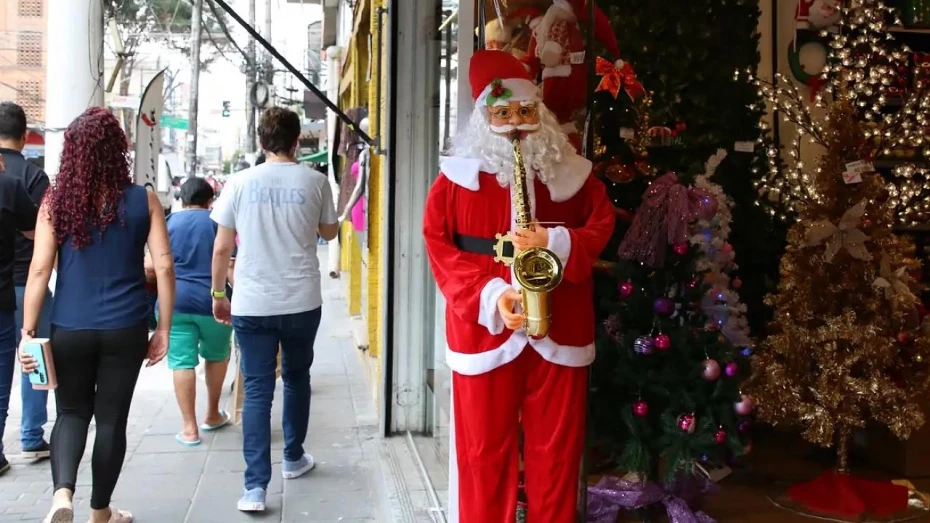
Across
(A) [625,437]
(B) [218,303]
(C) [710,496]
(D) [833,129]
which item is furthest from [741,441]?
(B) [218,303]

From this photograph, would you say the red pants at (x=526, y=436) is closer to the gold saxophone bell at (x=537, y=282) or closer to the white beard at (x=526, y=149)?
the gold saxophone bell at (x=537, y=282)

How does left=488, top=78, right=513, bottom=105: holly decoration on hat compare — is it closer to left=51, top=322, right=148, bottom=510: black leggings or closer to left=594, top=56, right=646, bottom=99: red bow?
left=594, top=56, right=646, bottom=99: red bow

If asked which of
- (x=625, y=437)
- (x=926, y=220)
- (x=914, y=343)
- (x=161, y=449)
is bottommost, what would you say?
(x=161, y=449)

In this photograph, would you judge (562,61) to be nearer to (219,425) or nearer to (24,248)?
(24,248)

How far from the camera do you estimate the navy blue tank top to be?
3.33 meters

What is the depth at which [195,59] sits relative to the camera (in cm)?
2320

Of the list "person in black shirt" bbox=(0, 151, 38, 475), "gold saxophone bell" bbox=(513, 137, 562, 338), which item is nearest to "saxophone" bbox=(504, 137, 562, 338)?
"gold saxophone bell" bbox=(513, 137, 562, 338)

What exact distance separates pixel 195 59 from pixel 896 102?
2097 centimetres

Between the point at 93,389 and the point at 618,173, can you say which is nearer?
the point at 93,389

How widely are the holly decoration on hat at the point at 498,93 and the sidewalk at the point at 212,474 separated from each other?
7.21 ft

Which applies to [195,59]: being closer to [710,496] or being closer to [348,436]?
[348,436]

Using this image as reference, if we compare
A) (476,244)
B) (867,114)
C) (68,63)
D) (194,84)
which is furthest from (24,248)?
(194,84)

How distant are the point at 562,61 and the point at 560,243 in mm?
725

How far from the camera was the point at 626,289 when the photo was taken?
11.2ft
